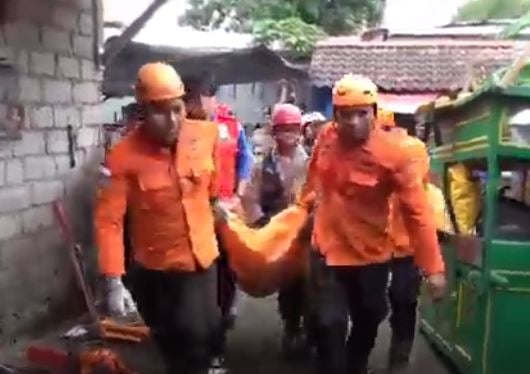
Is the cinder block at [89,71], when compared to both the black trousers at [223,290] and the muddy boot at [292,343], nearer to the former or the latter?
the black trousers at [223,290]

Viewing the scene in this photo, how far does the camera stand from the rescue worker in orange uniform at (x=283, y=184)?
7.65 metres

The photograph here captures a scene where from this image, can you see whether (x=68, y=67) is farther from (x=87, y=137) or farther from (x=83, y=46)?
(x=87, y=137)

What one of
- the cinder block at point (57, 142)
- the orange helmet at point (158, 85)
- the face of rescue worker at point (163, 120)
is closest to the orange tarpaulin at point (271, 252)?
the face of rescue worker at point (163, 120)

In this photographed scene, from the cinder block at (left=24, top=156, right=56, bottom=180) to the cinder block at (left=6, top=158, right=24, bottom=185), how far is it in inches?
3.0

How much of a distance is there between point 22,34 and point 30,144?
835 mm

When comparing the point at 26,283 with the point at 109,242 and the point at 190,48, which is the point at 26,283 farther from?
the point at 190,48

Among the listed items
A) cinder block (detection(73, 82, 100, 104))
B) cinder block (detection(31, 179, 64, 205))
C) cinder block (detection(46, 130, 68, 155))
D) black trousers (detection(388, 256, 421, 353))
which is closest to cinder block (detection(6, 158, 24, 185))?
cinder block (detection(31, 179, 64, 205))

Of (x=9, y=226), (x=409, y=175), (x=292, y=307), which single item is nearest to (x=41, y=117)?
(x=9, y=226)

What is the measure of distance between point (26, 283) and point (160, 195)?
2726 millimetres

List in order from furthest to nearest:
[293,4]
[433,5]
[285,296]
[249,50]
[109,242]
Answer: [433,5]
[293,4]
[249,50]
[285,296]
[109,242]

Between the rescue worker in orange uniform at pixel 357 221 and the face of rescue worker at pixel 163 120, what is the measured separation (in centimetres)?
91

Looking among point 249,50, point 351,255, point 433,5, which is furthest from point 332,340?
point 433,5

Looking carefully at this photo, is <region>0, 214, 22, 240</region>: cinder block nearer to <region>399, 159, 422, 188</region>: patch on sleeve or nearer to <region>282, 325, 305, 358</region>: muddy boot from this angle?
<region>282, 325, 305, 358</region>: muddy boot

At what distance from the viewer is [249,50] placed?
11406mm
